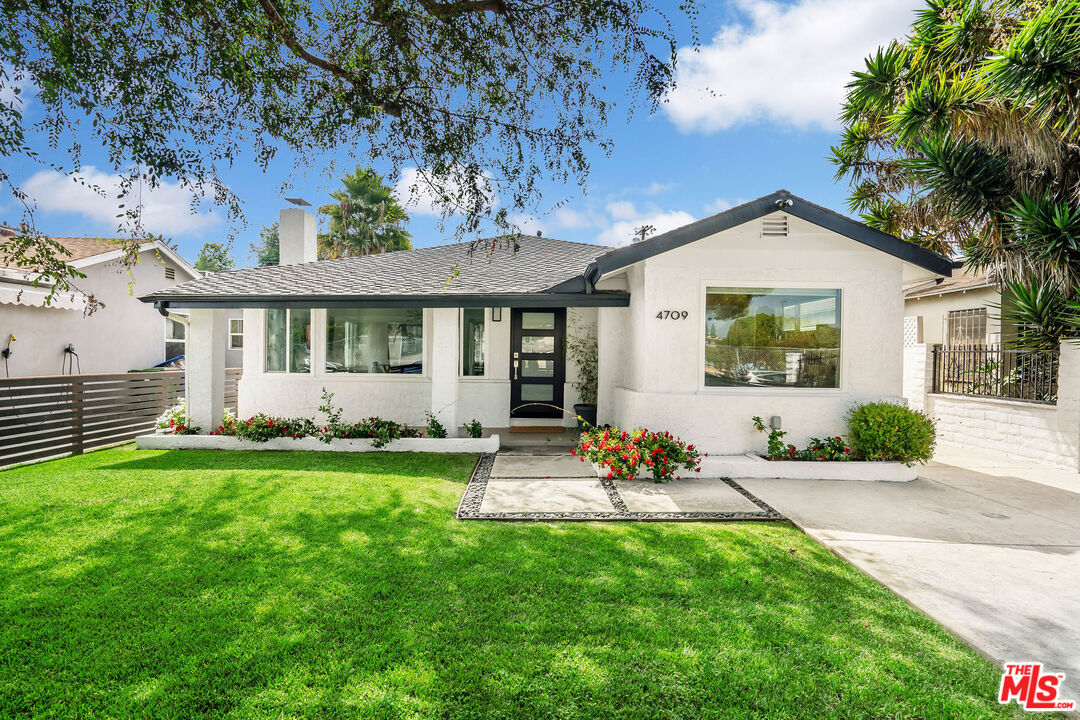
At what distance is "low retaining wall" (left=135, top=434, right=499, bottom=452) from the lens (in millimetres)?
9250

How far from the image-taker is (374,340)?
1115cm

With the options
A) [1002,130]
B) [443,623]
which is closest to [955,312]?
[1002,130]

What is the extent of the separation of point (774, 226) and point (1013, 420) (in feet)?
20.6

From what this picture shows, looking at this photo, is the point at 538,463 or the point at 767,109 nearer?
the point at 538,463

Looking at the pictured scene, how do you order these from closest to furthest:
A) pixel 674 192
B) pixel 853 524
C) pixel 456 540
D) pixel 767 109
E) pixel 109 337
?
pixel 456 540 → pixel 853 524 → pixel 767 109 → pixel 674 192 → pixel 109 337

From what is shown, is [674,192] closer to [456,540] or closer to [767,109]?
[767,109]

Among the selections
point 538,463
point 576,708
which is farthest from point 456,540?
point 538,463

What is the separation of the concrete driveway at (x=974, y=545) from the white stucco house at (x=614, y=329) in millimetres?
1638

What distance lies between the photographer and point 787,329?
26.6ft

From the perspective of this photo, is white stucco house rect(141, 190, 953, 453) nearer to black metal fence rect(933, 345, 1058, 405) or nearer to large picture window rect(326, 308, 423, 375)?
large picture window rect(326, 308, 423, 375)

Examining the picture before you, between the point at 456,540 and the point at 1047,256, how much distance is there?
410 inches

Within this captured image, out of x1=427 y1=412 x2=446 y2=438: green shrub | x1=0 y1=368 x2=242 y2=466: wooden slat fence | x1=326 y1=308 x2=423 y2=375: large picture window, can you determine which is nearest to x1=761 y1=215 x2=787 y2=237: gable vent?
x1=427 y1=412 x2=446 y2=438: green shrub

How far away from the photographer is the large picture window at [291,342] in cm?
1106
